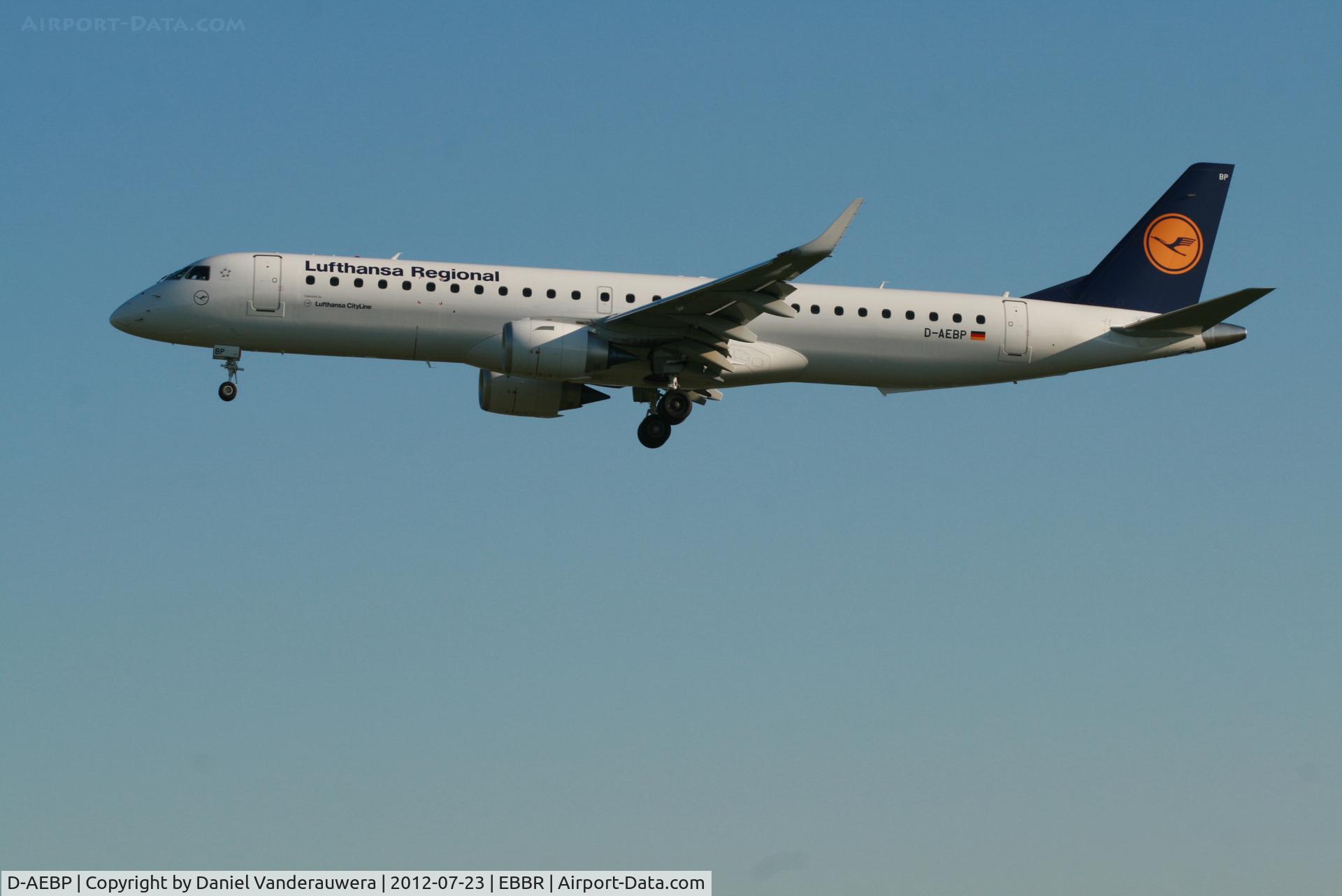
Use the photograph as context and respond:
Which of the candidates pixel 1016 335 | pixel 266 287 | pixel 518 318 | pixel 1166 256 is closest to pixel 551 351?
pixel 518 318

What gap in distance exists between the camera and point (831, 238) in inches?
1412

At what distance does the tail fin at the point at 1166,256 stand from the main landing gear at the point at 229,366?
19.8 metres

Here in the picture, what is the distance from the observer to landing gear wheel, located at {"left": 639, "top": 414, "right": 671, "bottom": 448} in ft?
138

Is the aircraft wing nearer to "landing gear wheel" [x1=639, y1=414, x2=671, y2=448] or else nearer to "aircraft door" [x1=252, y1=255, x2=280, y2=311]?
"landing gear wheel" [x1=639, y1=414, x2=671, y2=448]

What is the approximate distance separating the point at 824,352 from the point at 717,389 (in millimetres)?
2734

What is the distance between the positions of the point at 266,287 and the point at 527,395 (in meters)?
6.62

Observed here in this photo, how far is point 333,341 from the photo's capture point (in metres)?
40.0

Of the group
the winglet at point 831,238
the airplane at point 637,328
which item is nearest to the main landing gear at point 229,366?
the airplane at point 637,328

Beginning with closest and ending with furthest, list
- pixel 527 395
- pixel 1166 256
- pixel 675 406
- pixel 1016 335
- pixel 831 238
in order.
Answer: pixel 831 238 < pixel 675 406 < pixel 527 395 < pixel 1016 335 < pixel 1166 256

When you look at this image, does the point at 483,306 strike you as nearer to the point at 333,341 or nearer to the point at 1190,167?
the point at 333,341

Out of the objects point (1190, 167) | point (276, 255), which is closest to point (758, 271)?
point (276, 255)

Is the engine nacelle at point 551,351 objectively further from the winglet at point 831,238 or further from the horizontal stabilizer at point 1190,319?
the horizontal stabilizer at point 1190,319

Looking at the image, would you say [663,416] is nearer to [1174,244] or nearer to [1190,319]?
[1190,319]

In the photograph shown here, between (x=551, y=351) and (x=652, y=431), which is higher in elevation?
(x=551, y=351)
